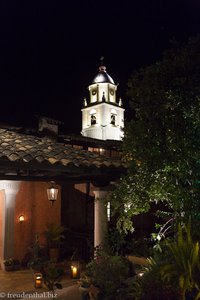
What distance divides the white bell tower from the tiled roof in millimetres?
41542

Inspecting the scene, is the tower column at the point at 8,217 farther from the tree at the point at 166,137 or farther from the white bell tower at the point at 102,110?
the white bell tower at the point at 102,110

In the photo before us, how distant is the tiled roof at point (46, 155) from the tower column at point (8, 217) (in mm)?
2801

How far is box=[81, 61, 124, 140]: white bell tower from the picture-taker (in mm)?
50428

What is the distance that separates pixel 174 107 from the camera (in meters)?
6.09

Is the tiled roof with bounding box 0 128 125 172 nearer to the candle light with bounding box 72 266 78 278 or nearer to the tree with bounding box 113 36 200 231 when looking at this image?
the tree with bounding box 113 36 200 231

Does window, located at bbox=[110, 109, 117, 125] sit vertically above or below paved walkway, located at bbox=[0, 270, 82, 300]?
above

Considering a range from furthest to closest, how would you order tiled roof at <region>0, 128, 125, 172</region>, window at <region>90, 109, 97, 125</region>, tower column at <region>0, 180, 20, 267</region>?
window at <region>90, 109, 97, 125</region> < tower column at <region>0, 180, 20, 267</region> < tiled roof at <region>0, 128, 125, 172</region>

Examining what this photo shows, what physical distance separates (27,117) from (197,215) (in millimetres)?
52160

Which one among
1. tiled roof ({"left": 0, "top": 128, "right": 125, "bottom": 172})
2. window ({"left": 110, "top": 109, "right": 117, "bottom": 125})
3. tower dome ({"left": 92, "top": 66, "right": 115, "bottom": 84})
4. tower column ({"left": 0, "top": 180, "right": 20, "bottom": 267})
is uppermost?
tower dome ({"left": 92, "top": 66, "right": 115, "bottom": 84})

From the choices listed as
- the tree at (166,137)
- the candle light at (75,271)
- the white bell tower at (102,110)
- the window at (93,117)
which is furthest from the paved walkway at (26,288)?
the window at (93,117)

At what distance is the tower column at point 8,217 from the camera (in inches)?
443

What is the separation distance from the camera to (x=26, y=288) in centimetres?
898

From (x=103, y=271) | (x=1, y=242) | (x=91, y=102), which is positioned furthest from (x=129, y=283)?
(x=91, y=102)

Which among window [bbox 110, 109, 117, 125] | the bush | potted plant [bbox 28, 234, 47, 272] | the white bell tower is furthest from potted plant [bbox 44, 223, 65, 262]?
window [bbox 110, 109, 117, 125]
